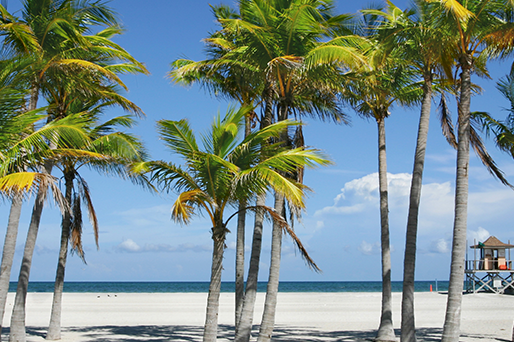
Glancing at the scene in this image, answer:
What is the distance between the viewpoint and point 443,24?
9336 mm

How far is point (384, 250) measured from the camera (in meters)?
13.1

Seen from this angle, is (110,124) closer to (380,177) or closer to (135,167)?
(135,167)

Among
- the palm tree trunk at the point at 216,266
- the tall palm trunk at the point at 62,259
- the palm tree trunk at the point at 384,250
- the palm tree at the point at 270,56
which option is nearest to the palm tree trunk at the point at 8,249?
the tall palm trunk at the point at 62,259

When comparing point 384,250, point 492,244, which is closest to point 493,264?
point 492,244

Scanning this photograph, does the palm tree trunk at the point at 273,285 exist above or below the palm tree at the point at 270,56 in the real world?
below

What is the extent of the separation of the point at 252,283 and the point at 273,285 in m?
0.49

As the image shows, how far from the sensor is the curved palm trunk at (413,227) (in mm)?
10461

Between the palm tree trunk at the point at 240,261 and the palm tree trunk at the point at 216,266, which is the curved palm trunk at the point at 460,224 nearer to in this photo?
the palm tree trunk at the point at 216,266

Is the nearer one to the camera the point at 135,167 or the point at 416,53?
the point at 135,167

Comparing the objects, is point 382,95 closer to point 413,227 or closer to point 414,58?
point 414,58

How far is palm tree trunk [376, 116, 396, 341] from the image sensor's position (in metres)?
12.6

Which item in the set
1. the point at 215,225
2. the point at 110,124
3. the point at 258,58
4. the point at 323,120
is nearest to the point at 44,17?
the point at 110,124

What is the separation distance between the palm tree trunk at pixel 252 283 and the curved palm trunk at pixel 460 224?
12.8 ft

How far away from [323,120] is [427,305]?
16805 mm
